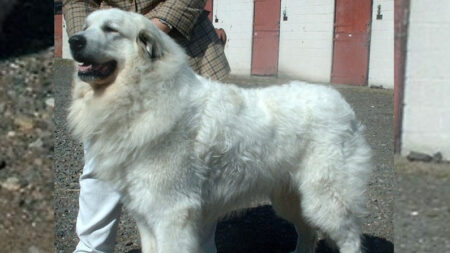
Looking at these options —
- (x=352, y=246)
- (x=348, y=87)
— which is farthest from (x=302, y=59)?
(x=352, y=246)

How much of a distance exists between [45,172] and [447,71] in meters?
2.93

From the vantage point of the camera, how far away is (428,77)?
2.51 meters

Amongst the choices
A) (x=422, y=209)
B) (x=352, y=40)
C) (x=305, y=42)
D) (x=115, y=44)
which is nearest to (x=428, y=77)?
(x=422, y=209)

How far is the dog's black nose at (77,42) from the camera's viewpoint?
6.98 feet

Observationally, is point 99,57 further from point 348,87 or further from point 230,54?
point 348,87

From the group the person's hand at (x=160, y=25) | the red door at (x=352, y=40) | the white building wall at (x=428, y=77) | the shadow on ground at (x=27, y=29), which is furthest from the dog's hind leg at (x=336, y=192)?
the shadow on ground at (x=27, y=29)

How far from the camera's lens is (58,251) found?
315 cm

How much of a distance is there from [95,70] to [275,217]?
206 centimetres

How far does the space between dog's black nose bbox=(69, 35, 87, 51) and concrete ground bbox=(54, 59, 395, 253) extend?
96cm

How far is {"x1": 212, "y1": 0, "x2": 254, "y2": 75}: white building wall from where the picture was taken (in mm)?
3213

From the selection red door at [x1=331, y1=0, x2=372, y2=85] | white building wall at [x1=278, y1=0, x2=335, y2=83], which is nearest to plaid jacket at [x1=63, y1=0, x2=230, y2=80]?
white building wall at [x1=278, y1=0, x2=335, y2=83]

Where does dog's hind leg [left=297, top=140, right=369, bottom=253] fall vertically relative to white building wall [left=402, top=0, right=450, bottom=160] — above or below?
below

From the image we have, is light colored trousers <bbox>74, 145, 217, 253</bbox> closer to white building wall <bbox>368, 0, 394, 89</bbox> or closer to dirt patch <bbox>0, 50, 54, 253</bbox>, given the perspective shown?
dirt patch <bbox>0, 50, 54, 253</bbox>

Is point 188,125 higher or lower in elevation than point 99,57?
lower
